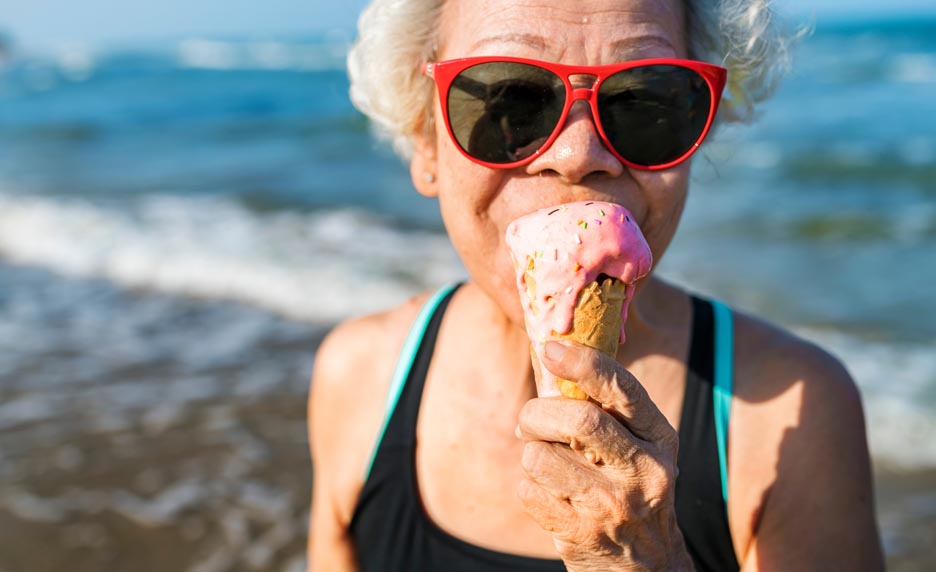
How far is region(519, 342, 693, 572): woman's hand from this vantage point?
139 centimetres

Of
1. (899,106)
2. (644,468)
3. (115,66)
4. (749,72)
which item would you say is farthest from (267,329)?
(115,66)

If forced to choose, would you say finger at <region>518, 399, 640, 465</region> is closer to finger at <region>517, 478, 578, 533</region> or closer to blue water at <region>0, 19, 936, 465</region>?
finger at <region>517, 478, 578, 533</region>

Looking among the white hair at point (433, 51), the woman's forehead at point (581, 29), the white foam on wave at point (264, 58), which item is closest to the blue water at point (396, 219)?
the white hair at point (433, 51)

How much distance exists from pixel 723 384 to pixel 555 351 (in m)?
0.86

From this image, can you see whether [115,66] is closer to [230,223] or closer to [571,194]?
[230,223]

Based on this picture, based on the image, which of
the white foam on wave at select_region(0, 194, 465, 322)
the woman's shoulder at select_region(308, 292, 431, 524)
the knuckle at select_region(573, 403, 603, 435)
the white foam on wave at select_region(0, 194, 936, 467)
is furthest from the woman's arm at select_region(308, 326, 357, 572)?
the white foam on wave at select_region(0, 194, 465, 322)

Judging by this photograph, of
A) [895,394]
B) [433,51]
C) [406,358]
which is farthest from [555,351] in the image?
A: [895,394]

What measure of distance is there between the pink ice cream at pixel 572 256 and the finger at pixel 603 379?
0.12 m

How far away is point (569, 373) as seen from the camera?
4.55ft

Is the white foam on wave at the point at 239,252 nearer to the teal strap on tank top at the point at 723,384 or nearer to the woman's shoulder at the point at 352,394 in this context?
the woman's shoulder at the point at 352,394

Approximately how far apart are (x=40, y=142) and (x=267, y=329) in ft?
47.6

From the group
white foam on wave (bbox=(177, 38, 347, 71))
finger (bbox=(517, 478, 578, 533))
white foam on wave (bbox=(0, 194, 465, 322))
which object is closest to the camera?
finger (bbox=(517, 478, 578, 533))

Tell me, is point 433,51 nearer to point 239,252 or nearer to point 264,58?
point 239,252

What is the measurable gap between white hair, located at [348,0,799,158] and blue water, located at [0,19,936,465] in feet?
0.66
